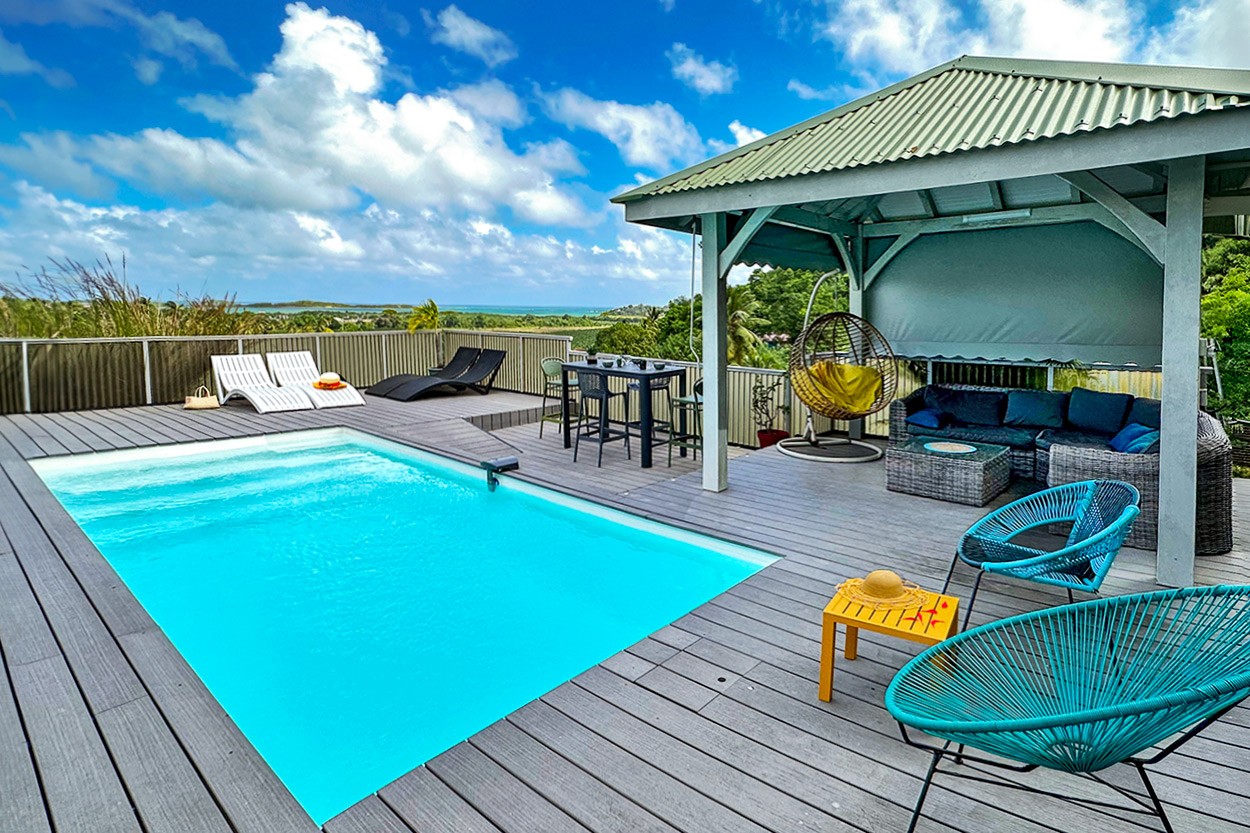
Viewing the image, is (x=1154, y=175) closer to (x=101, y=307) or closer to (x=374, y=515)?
(x=374, y=515)

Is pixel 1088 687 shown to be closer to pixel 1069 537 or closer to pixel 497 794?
pixel 1069 537

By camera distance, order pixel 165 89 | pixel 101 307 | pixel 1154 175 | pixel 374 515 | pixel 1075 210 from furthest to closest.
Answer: pixel 165 89, pixel 101 307, pixel 1075 210, pixel 374 515, pixel 1154 175

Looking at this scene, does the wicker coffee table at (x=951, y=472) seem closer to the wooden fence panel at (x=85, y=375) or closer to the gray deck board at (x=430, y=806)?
the gray deck board at (x=430, y=806)

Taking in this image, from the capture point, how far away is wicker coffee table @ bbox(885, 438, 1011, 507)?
523 cm

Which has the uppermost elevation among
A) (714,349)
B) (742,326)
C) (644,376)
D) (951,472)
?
(742,326)

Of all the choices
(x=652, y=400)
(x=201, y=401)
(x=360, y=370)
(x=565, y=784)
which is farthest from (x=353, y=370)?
(x=565, y=784)

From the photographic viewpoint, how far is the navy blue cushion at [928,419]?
6.47m

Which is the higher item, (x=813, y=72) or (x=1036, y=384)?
(x=813, y=72)

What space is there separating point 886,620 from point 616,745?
109 cm

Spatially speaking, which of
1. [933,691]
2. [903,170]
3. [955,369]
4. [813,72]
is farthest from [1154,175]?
[813,72]

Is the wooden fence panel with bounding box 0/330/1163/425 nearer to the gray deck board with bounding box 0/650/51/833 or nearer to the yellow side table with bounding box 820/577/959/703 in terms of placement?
the yellow side table with bounding box 820/577/959/703

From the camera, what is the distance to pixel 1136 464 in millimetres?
4172

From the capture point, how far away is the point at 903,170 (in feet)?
14.3

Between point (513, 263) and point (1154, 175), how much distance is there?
27125 millimetres
